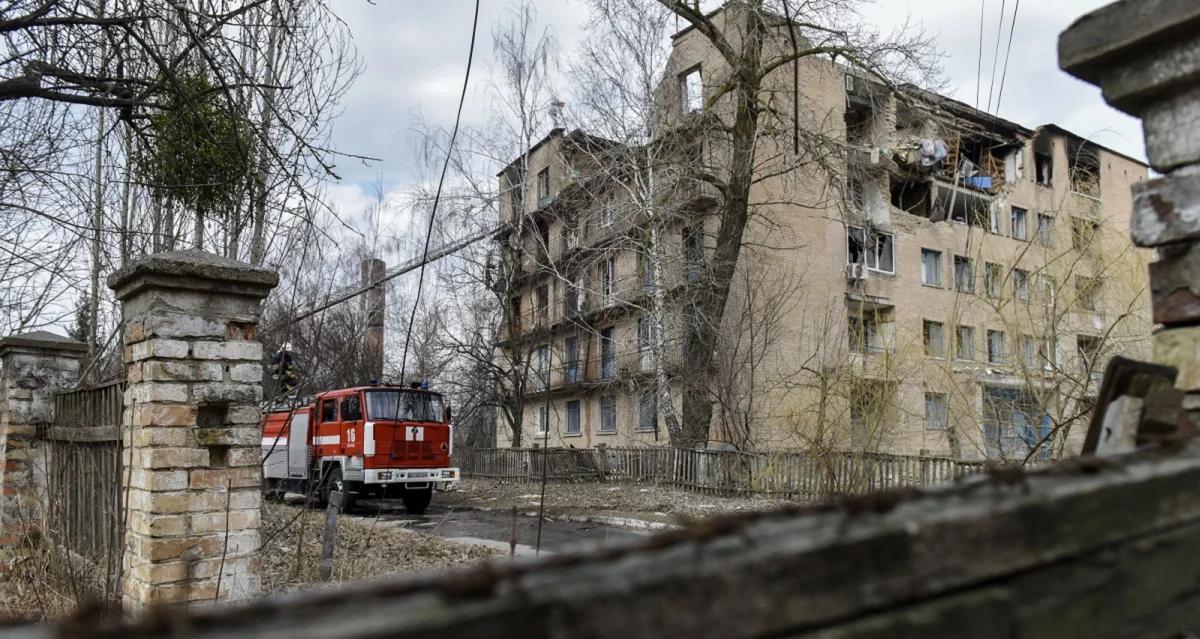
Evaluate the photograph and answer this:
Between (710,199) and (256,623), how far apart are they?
21506 mm

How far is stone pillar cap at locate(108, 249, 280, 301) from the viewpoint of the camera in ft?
15.5

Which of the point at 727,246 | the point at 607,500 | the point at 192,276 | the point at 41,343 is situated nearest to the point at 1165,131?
the point at 192,276

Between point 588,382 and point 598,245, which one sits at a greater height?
point 598,245

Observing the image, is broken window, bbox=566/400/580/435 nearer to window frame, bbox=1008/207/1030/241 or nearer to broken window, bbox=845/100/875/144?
broken window, bbox=845/100/875/144

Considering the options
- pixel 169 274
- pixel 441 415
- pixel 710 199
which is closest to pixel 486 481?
pixel 441 415

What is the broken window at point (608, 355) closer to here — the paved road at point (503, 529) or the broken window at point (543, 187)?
the broken window at point (543, 187)

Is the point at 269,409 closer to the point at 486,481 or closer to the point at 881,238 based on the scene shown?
the point at 486,481

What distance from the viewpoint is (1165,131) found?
2309 millimetres

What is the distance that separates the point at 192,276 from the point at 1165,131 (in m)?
4.51

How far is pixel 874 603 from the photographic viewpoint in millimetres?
1146

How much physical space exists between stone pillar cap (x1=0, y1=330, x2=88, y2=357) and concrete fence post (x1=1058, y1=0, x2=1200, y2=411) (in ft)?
24.4

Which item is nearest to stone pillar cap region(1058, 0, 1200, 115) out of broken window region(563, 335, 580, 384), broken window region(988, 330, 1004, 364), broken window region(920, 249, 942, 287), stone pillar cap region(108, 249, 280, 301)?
stone pillar cap region(108, 249, 280, 301)

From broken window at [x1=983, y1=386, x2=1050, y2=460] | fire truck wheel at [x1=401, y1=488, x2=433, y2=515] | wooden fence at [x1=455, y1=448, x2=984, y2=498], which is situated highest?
broken window at [x1=983, y1=386, x2=1050, y2=460]

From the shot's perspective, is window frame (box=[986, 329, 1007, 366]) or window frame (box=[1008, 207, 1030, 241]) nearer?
window frame (box=[986, 329, 1007, 366])
